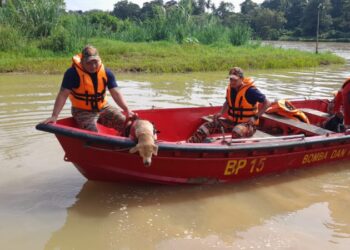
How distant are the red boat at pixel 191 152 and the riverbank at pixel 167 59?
9.25 metres

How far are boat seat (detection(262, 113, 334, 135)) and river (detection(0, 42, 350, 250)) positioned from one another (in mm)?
600

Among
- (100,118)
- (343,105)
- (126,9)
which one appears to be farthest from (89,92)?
(126,9)

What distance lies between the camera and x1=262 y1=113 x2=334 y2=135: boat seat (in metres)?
5.98

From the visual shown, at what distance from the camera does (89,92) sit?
498 cm

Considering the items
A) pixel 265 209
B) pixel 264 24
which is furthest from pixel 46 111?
pixel 264 24

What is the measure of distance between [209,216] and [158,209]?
58 centimetres

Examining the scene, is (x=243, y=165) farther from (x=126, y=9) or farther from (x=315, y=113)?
(x=126, y=9)

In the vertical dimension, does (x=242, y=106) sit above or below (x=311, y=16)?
below

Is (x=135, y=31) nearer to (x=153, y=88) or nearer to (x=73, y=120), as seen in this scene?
(x=153, y=88)

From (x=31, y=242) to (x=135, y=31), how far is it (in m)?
19.3

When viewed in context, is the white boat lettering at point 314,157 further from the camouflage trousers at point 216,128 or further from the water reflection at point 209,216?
the camouflage trousers at point 216,128

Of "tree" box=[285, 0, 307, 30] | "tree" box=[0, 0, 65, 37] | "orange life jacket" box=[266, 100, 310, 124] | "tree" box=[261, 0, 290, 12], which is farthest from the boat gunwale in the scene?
"tree" box=[261, 0, 290, 12]

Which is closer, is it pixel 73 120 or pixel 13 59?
pixel 73 120

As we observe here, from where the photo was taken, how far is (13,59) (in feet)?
50.5
